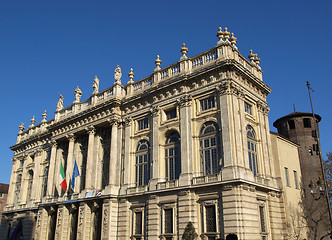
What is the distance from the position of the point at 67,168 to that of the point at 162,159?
43.8ft

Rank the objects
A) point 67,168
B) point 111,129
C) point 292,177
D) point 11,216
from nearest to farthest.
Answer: point 292,177 → point 111,129 → point 67,168 → point 11,216

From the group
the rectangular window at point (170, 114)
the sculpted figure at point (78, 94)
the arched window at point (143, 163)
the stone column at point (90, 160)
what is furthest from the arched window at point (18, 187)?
the rectangular window at point (170, 114)

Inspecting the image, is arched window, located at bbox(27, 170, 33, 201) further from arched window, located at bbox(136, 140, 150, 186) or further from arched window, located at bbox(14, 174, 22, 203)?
arched window, located at bbox(136, 140, 150, 186)

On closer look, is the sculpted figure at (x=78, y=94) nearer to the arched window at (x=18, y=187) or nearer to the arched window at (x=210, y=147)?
the arched window at (x=18, y=187)

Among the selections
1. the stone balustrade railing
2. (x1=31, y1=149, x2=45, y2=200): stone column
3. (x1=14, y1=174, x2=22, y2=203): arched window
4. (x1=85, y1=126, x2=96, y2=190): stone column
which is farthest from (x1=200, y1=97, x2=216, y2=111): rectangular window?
(x1=14, y1=174, x2=22, y2=203): arched window

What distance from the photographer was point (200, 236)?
24000 millimetres

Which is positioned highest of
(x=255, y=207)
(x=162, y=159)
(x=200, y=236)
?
(x=162, y=159)

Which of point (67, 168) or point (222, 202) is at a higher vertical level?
point (67, 168)

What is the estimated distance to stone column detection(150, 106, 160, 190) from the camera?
28.4 meters

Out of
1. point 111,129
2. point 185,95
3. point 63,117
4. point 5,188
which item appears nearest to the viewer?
point 185,95

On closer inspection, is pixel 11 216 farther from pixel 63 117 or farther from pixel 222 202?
pixel 222 202

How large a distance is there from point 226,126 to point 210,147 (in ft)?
7.66

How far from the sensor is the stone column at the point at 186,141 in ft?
85.7

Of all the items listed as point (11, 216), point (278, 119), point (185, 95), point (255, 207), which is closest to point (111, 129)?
point (185, 95)
